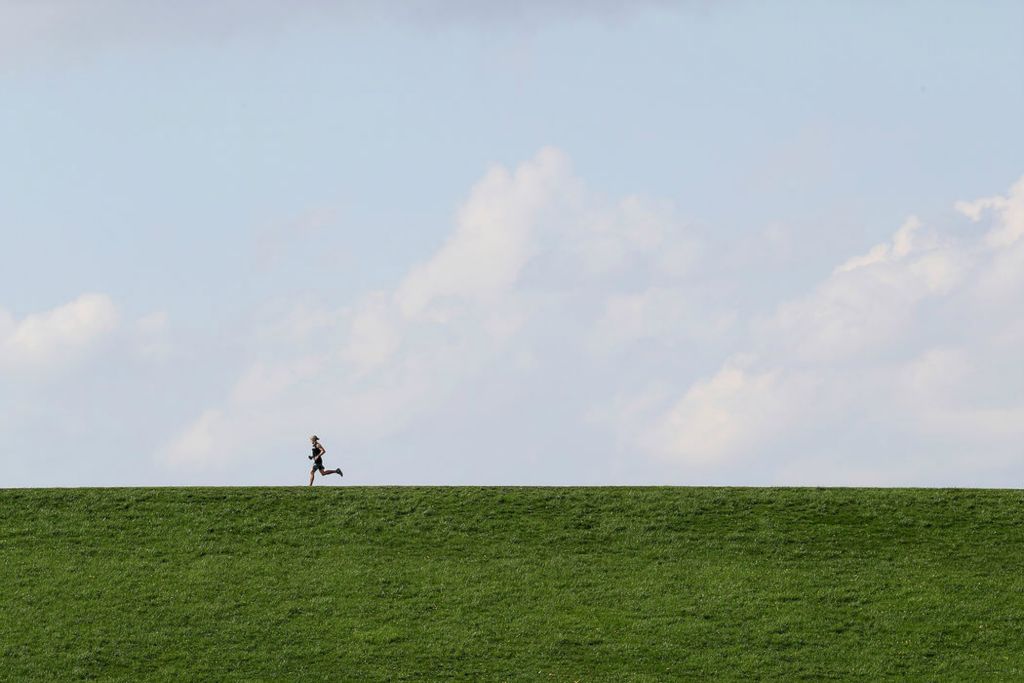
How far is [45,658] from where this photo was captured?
121ft

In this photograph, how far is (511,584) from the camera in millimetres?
40438

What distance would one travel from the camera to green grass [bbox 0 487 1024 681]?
119ft

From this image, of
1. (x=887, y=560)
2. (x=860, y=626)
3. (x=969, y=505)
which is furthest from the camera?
(x=969, y=505)

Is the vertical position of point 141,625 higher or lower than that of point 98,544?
lower

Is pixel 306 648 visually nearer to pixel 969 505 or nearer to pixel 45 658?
pixel 45 658

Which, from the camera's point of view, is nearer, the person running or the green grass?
the green grass

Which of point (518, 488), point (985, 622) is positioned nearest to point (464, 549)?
point (518, 488)

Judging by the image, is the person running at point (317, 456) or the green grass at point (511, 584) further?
the person running at point (317, 456)

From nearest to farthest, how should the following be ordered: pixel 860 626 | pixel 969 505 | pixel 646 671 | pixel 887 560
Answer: pixel 646 671, pixel 860 626, pixel 887 560, pixel 969 505

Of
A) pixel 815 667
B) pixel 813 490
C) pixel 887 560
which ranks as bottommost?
pixel 815 667

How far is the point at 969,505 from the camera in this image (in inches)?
1817

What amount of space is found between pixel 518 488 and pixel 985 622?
15466mm

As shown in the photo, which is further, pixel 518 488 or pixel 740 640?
pixel 518 488

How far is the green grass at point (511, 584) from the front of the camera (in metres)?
36.3
